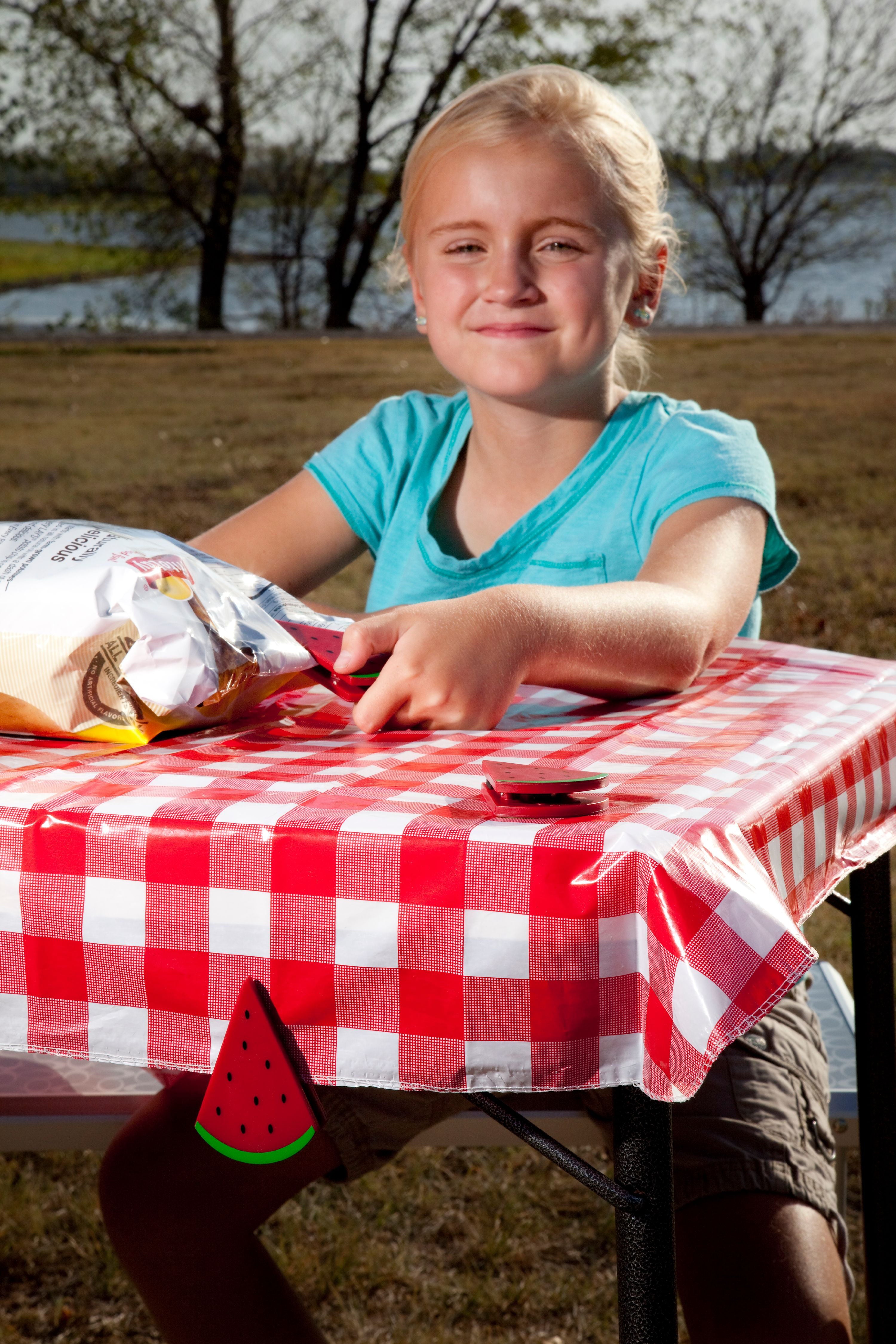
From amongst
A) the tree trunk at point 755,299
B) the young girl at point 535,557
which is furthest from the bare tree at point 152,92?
the young girl at point 535,557

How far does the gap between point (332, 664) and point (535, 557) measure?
19.6 inches

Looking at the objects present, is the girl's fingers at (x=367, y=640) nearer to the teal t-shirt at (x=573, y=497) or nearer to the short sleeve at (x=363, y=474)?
the teal t-shirt at (x=573, y=497)

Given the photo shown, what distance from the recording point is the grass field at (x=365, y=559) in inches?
53.3

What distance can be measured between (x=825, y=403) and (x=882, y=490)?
87 centimetres

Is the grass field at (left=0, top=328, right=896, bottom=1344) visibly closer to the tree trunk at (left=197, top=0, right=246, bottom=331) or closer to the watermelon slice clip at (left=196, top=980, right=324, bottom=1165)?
the tree trunk at (left=197, top=0, right=246, bottom=331)

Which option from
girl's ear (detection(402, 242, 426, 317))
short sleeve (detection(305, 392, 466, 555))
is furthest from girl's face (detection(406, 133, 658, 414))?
short sleeve (detection(305, 392, 466, 555))

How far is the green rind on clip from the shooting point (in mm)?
477

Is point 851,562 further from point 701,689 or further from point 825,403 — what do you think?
point 701,689

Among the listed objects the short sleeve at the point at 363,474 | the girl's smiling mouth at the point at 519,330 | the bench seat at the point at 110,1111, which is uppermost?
the girl's smiling mouth at the point at 519,330

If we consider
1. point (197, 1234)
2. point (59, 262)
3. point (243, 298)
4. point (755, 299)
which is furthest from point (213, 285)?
point (197, 1234)

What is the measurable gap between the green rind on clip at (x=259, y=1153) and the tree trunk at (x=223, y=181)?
18.8 ft

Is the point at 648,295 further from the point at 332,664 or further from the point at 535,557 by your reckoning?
the point at 332,664

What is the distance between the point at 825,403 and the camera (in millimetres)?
5836

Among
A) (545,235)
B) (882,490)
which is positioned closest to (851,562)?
(882,490)
